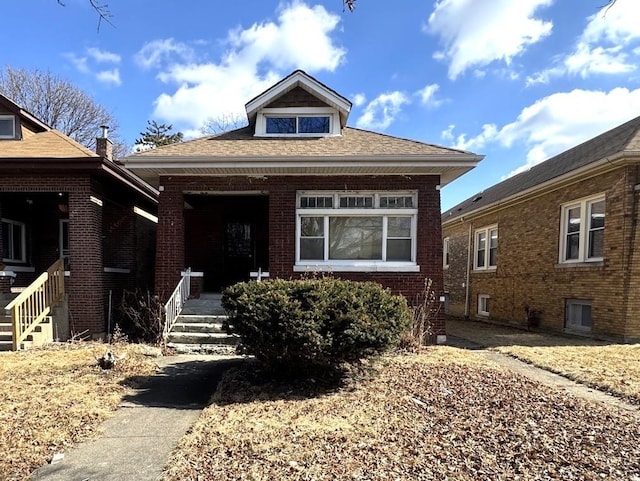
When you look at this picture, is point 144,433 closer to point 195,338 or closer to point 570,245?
point 195,338

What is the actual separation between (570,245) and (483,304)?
5306mm

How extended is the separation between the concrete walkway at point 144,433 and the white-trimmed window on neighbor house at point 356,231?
4.09 metres

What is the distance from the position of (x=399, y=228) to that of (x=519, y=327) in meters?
6.43

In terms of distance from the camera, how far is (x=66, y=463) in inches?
135

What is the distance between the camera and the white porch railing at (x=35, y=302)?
7.98 metres

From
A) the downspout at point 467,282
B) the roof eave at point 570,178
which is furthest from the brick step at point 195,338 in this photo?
the downspout at point 467,282

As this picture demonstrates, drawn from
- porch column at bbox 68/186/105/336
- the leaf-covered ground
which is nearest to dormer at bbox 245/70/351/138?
porch column at bbox 68/186/105/336

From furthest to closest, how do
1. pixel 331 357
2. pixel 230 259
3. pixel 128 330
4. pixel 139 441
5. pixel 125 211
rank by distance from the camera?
pixel 230 259 < pixel 125 211 < pixel 128 330 < pixel 331 357 < pixel 139 441

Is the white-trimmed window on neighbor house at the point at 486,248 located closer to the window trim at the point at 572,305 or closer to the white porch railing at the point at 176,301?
the window trim at the point at 572,305

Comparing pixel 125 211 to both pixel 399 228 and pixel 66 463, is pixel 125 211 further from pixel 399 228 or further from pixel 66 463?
pixel 66 463

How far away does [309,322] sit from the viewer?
494 centimetres

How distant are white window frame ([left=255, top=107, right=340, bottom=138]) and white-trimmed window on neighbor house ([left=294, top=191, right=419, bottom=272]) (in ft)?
6.64

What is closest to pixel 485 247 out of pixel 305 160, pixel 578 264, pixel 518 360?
pixel 578 264

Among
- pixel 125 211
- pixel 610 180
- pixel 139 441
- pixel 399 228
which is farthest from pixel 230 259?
pixel 610 180
